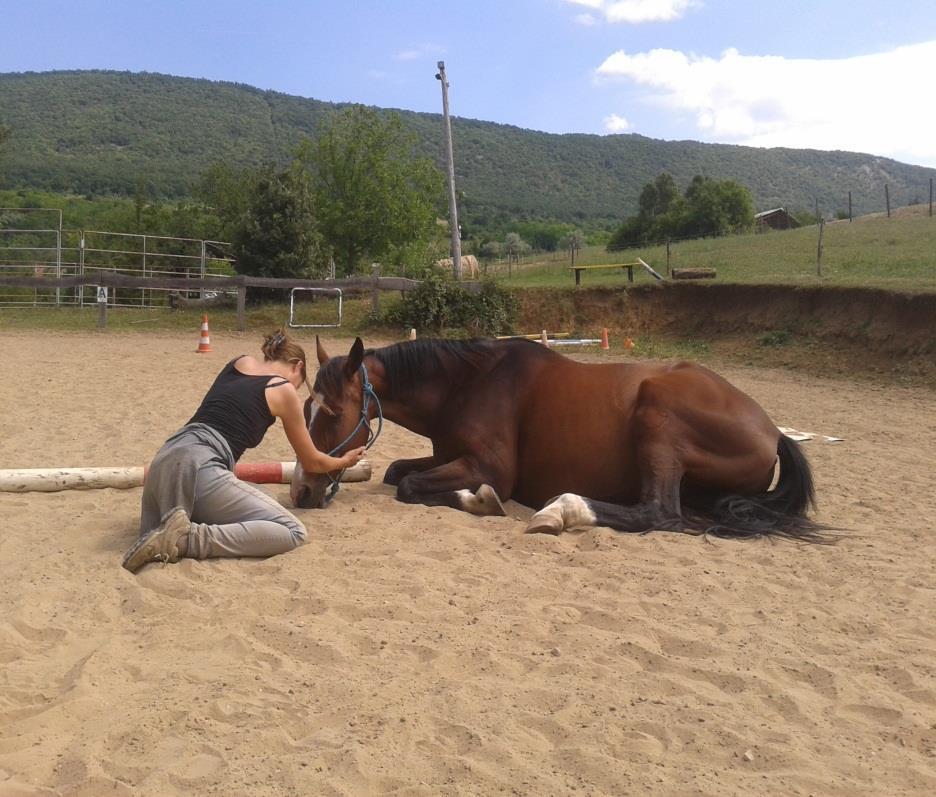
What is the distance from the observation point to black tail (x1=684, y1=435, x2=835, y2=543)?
5.41 m

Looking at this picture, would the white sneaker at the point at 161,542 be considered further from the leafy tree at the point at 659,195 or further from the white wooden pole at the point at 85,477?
the leafy tree at the point at 659,195

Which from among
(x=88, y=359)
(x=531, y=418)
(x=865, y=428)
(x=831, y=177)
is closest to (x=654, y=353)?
(x=865, y=428)

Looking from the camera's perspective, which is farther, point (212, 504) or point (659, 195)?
point (659, 195)

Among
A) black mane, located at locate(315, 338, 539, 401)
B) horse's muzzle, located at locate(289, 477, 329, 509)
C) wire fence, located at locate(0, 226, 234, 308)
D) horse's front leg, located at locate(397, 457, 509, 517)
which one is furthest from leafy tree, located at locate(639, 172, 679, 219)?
horse's muzzle, located at locate(289, 477, 329, 509)

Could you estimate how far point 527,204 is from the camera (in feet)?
330

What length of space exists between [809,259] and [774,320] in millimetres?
8199

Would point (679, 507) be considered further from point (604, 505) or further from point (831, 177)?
point (831, 177)

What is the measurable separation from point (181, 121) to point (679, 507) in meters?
109

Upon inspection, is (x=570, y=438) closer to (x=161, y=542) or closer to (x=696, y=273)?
(x=161, y=542)

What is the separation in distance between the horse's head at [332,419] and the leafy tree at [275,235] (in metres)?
20.9

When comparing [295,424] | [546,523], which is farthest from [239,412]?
[546,523]

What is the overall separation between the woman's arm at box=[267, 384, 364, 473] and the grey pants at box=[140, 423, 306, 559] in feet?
1.20

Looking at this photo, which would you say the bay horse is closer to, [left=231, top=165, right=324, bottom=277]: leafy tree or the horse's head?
the horse's head

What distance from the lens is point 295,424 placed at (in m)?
4.96
